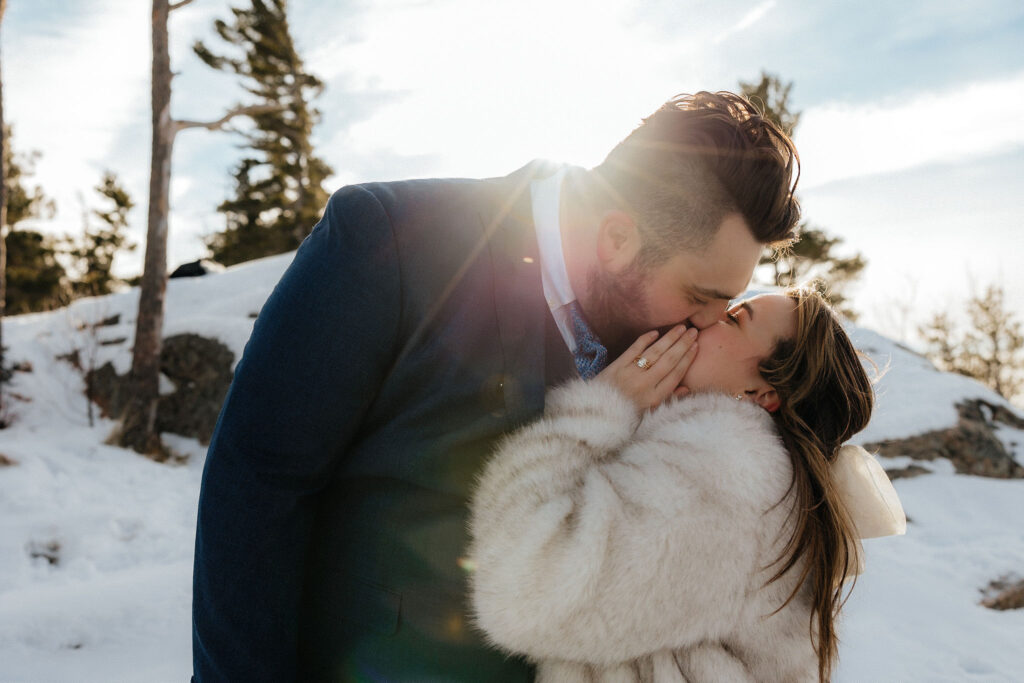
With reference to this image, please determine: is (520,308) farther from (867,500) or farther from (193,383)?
(193,383)

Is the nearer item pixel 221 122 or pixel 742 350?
pixel 742 350

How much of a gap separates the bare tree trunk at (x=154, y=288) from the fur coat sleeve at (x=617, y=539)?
8468mm

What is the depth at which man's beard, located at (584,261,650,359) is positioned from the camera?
1.99 meters

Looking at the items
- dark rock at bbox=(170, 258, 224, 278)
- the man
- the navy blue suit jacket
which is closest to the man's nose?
the man

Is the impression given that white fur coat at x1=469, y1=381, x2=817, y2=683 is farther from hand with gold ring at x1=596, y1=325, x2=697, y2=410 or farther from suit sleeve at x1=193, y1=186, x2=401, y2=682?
suit sleeve at x1=193, y1=186, x2=401, y2=682

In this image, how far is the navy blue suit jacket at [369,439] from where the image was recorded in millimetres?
1375

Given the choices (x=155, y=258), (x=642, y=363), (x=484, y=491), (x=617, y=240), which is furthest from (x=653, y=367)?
(x=155, y=258)

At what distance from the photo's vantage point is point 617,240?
6.64 feet

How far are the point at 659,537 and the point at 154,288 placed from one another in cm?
902

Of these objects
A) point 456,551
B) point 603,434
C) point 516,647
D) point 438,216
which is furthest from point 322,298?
point 516,647

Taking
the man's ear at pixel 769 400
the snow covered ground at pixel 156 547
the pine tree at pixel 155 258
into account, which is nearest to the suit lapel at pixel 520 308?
the man's ear at pixel 769 400

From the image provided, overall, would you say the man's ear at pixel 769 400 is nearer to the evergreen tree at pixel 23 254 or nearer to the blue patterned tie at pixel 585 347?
the blue patterned tie at pixel 585 347

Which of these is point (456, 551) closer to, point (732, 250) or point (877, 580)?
point (732, 250)

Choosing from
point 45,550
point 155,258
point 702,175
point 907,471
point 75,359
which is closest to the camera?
point 702,175
